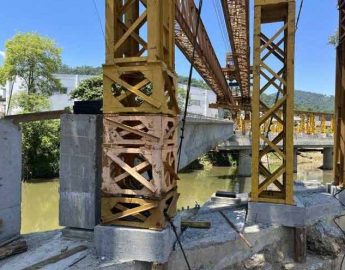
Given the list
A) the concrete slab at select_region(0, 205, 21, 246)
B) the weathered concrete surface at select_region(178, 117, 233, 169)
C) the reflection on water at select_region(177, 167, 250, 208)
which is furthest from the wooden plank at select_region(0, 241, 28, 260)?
the reflection on water at select_region(177, 167, 250, 208)

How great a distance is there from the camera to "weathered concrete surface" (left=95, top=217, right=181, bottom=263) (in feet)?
13.9

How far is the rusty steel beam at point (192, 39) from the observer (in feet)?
35.8

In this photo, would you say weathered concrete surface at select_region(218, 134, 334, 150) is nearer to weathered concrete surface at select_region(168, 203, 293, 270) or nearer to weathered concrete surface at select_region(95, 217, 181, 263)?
weathered concrete surface at select_region(168, 203, 293, 270)

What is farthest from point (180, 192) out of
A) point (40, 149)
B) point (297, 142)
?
point (297, 142)

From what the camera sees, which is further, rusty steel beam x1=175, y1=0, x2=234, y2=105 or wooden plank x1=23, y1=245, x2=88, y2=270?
rusty steel beam x1=175, y1=0, x2=234, y2=105

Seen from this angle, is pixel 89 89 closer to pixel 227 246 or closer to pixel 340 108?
pixel 340 108

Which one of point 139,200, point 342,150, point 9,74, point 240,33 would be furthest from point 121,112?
point 9,74

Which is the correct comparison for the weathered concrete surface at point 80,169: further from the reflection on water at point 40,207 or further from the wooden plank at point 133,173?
the reflection on water at point 40,207

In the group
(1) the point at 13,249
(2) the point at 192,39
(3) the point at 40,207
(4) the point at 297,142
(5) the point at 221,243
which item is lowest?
(3) the point at 40,207

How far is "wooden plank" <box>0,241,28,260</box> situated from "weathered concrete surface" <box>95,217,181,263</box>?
1099mm

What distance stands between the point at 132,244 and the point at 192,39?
10.3 meters

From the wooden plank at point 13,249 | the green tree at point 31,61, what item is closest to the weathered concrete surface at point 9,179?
the wooden plank at point 13,249

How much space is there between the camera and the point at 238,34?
64.5ft

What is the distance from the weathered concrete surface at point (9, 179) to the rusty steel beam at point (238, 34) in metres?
12.1
